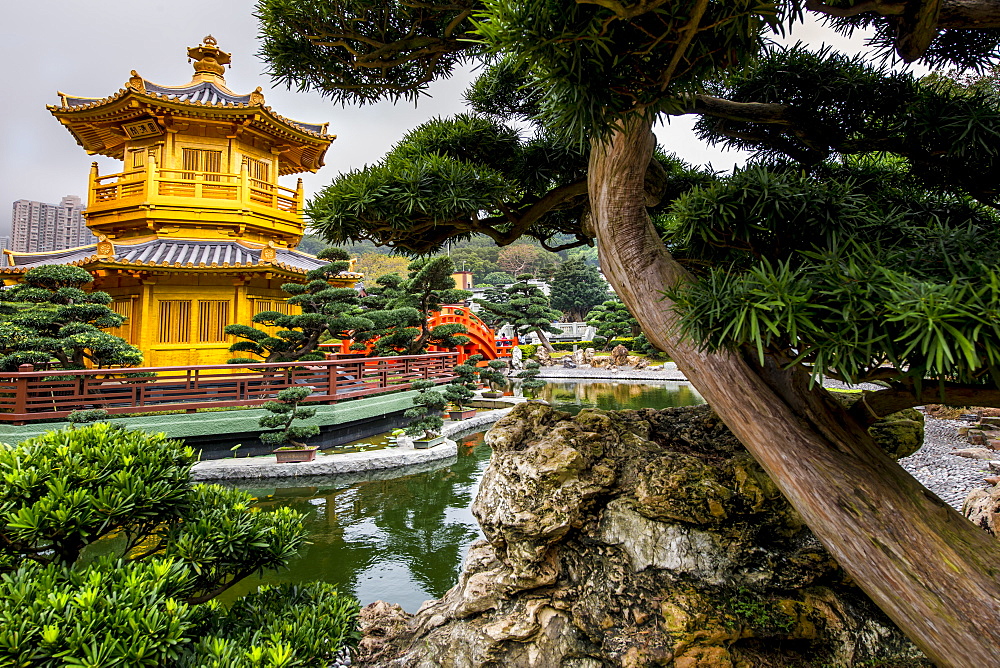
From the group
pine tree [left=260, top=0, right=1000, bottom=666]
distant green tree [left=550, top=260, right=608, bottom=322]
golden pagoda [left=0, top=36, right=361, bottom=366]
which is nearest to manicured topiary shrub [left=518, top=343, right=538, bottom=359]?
distant green tree [left=550, top=260, right=608, bottom=322]

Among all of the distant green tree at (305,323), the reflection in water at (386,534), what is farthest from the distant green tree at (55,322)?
the reflection in water at (386,534)

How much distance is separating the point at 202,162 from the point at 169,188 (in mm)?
880

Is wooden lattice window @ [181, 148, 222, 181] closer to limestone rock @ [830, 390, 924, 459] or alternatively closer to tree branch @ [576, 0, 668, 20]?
tree branch @ [576, 0, 668, 20]

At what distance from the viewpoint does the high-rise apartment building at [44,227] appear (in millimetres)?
24281

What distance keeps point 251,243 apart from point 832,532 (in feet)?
37.7

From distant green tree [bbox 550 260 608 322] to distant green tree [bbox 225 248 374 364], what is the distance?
2560 centimetres

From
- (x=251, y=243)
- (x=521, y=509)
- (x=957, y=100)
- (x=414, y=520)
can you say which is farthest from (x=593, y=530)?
(x=251, y=243)

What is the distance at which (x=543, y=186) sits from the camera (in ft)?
9.53

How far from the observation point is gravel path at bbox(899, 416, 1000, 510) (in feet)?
15.7

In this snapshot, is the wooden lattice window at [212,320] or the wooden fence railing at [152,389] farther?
the wooden lattice window at [212,320]

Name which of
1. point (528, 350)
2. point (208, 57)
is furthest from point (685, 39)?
point (528, 350)

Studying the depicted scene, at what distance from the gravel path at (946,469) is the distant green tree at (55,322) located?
31.7 ft

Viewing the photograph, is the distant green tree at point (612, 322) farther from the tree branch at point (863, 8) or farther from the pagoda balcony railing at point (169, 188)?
the tree branch at point (863, 8)

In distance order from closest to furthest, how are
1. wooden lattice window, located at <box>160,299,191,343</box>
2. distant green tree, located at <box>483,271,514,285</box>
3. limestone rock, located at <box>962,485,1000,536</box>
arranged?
limestone rock, located at <box>962,485,1000,536</box> → wooden lattice window, located at <box>160,299,191,343</box> → distant green tree, located at <box>483,271,514,285</box>
